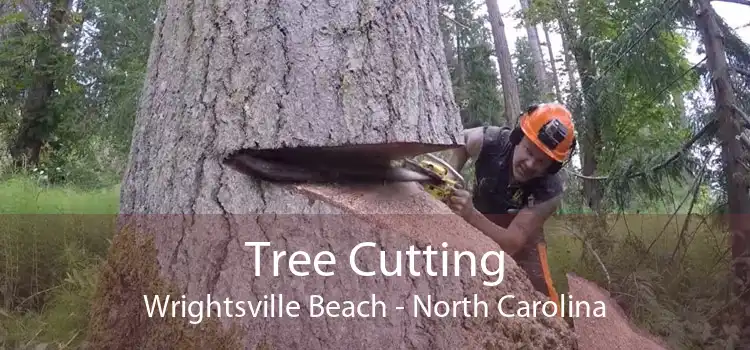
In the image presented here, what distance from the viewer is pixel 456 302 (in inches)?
57.8

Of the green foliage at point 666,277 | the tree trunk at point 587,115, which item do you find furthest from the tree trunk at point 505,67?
the green foliage at point 666,277

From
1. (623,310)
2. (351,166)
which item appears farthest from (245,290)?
(623,310)

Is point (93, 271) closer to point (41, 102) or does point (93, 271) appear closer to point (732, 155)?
point (732, 155)

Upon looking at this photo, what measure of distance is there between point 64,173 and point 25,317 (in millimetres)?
5902

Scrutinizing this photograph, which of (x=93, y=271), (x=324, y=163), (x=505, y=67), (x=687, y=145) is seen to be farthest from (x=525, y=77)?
(x=324, y=163)

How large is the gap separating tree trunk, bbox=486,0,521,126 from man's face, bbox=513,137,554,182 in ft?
23.9

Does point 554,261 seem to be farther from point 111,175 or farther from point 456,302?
point 111,175

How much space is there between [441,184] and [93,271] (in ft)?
6.43

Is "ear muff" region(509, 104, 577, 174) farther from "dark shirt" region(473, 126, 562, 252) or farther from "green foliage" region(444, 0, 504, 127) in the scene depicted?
"green foliage" region(444, 0, 504, 127)

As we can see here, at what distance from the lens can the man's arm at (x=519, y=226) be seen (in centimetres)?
244

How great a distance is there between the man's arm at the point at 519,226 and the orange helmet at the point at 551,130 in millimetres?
231

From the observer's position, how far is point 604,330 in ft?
9.34

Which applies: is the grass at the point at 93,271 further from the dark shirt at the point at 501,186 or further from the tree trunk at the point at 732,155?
the dark shirt at the point at 501,186

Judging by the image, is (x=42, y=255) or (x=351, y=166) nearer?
Answer: (x=351, y=166)
